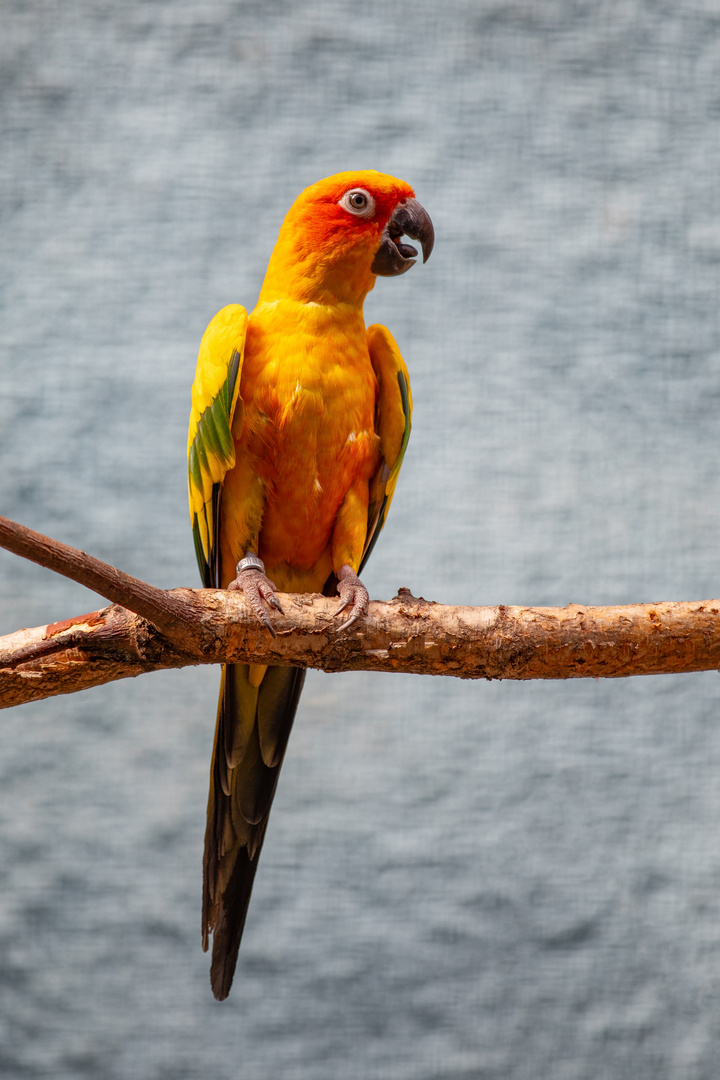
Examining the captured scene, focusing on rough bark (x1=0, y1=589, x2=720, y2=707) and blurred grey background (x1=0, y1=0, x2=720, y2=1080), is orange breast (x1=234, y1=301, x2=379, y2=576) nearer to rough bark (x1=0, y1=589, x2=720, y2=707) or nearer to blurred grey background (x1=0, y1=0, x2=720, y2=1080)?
rough bark (x1=0, y1=589, x2=720, y2=707)

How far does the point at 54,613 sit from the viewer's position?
1.76m

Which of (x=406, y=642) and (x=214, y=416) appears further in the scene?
(x=214, y=416)

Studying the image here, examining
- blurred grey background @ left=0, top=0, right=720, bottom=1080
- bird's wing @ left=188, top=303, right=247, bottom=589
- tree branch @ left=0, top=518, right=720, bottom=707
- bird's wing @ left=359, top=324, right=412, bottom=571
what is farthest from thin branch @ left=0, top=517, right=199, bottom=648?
blurred grey background @ left=0, top=0, right=720, bottom=1080

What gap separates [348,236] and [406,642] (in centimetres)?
55

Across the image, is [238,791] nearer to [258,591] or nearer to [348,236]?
[258,591]

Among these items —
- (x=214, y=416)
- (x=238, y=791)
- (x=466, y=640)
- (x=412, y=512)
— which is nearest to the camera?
(x=466, y=640)

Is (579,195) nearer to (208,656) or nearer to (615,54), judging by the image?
(615,54)

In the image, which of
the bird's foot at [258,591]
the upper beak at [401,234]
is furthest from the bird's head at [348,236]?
the bird's foot at [258,591]

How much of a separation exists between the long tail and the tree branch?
24cm

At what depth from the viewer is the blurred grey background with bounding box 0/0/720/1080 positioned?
1.67m

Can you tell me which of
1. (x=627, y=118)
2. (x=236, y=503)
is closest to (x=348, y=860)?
(x=236, y=503)

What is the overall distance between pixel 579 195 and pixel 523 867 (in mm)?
1308

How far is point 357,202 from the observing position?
123 centimetres

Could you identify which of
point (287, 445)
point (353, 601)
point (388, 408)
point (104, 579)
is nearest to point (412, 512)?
point (388, 408)
